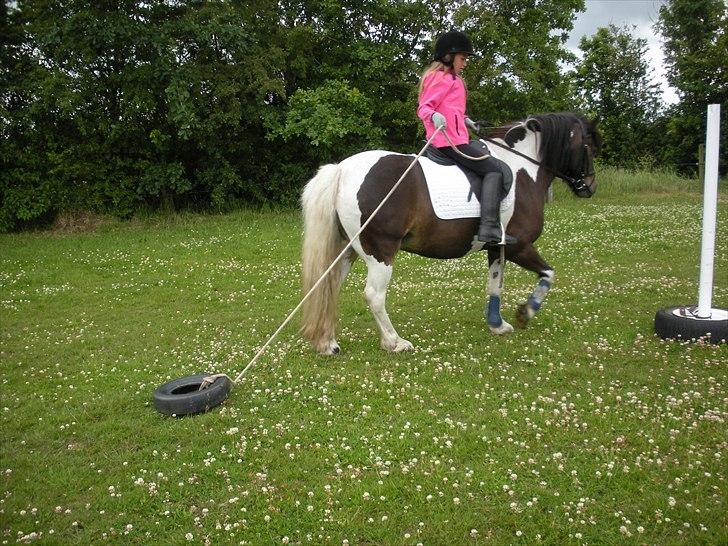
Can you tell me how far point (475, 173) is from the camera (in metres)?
8.15

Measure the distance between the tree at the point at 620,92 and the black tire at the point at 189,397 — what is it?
127 feet

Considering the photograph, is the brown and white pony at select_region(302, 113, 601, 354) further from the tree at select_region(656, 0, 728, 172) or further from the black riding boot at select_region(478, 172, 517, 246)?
the tree at select_region(656, 0, 728, 172)

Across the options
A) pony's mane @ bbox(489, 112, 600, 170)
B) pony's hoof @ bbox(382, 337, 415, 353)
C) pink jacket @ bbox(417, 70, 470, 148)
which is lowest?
pony's hoof @ bbox(382, 337, 415, 353)

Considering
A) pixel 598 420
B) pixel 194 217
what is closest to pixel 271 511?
pixel 598 420

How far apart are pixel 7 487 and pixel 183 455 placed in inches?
61.3

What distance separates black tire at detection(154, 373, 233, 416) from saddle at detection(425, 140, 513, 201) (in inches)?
165

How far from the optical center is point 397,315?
10383 millimetres

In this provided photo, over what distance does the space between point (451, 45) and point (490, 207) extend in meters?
2.25

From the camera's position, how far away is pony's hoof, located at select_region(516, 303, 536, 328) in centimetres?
883

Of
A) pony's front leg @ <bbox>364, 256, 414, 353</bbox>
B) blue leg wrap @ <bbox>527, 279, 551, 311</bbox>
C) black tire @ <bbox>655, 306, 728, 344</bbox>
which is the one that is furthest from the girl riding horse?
black tire @ <bbox>655, 306, 728, 344</bbox>

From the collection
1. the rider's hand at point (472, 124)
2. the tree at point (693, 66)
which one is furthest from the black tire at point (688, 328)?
the tree at point (693, 66)

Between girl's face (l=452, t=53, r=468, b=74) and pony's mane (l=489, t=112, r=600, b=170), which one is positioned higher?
girl's face (l=452, t=53, r=468, b=74)

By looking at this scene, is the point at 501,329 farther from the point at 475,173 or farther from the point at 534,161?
the point at 534,161

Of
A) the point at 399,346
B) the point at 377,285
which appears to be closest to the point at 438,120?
the point at 377,285
